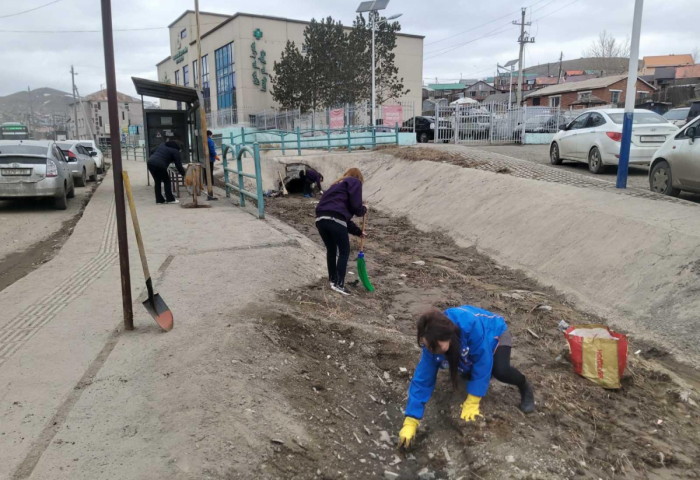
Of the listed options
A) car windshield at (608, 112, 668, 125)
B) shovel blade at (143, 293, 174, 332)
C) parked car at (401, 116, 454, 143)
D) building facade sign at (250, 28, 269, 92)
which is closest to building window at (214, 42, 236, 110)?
building facade sign at (250, 28, 269, 92)

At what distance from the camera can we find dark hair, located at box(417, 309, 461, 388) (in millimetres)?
2875

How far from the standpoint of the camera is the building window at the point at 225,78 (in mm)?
40625

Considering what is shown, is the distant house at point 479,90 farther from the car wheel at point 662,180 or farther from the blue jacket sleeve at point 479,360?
the blue jacket sleeve at point 479,360

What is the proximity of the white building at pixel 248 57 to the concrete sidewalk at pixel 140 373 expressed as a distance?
103 feet

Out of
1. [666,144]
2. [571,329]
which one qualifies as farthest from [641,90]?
[571,329]

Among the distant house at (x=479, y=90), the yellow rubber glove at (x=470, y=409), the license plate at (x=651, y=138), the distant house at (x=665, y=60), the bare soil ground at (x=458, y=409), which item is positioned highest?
the distant house at (x=665, y=60)

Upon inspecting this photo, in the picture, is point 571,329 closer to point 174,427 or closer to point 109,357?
point 174,427

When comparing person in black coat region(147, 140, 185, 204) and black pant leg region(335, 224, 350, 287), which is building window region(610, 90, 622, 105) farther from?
black pant leg region(335, 224, 350, 287)

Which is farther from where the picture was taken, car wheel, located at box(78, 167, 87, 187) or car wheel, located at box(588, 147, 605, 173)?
car wheel, located at box(78, 167, 87, 187)

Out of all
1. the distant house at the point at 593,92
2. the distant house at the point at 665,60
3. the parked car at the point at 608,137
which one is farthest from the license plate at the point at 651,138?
the distant house at the point at 665,60

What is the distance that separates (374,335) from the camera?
450 cm

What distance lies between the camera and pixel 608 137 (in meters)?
11.0

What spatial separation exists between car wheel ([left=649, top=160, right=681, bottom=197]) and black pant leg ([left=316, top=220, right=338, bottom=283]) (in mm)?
5764

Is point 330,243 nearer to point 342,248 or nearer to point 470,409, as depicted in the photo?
point 342,248
